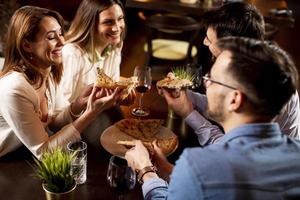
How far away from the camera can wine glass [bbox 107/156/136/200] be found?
1370 mm

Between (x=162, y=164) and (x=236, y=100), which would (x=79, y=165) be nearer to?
(x=162, y=164)

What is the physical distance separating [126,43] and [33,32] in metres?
3.92

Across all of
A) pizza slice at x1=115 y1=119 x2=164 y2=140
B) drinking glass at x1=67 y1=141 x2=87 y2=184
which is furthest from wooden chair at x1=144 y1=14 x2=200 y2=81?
drinking glass at x1=67 y1=141 x2=87 y2=184

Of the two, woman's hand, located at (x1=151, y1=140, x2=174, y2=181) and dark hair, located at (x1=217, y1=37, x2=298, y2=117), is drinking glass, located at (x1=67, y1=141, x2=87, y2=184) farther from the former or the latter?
dark hair, located at (x1=217, y1=37, x2=298, y2=117)

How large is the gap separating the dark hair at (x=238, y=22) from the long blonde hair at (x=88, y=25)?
0.85 meters


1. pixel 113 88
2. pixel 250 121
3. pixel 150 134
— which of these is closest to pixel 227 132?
pixel 250 121

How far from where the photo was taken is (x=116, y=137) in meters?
1.82

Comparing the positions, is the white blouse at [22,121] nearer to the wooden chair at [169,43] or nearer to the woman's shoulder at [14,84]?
the woman's shoulder at [14,84]

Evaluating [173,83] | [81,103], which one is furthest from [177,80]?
[81,103]

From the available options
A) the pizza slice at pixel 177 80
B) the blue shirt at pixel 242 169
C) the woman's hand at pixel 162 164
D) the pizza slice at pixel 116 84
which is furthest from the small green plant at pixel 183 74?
the blue shirt at pixel 242 169

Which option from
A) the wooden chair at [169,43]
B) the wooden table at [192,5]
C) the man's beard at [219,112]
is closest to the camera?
the man's beard at [219,112]

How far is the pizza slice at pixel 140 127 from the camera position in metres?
1.86

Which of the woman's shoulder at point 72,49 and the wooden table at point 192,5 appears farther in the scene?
the wooden table at point 192,5

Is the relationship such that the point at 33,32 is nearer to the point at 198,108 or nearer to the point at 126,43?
the point at 198,108
